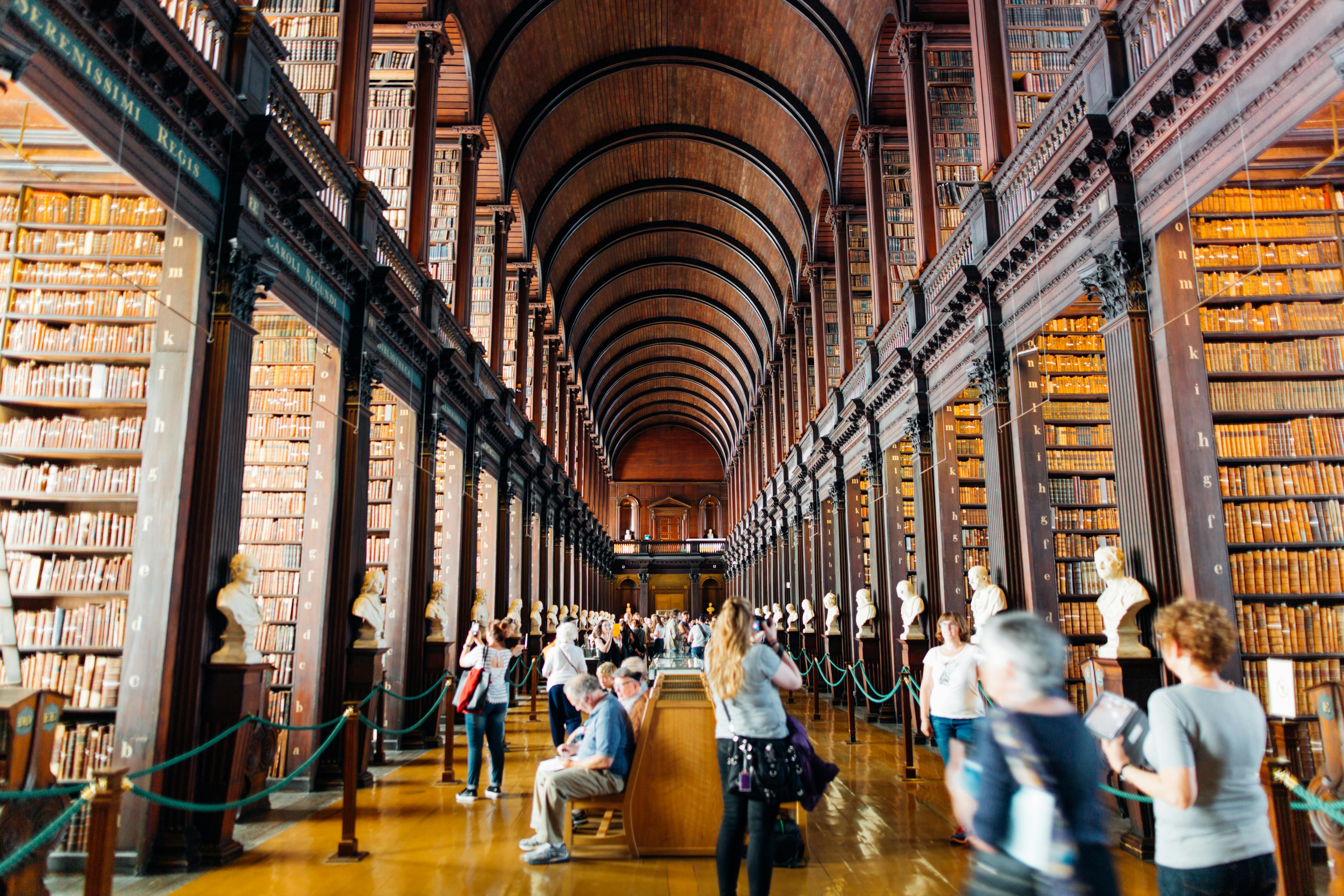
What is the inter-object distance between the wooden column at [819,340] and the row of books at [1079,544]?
7.79m

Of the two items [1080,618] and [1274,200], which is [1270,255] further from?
[1080,618]

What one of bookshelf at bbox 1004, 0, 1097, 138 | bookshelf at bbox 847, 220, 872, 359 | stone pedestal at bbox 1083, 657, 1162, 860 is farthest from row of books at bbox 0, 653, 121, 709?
bookshelf at bbox 847, 220, 872, 359

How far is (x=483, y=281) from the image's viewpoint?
13.0m

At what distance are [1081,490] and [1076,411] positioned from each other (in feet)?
2.39

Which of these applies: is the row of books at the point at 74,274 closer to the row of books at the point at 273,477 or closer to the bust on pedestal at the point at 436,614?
the row of books at the point at 273,477

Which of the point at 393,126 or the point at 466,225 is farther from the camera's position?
the point at 466,225

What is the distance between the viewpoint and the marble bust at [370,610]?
6.57 meters

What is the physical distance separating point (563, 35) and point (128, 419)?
1077 cm

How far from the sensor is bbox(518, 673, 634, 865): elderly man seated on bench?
4098 millimetres

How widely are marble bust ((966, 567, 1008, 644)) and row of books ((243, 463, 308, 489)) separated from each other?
19.2 ft

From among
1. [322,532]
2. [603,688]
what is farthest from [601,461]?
[603,688]

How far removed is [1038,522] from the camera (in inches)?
252

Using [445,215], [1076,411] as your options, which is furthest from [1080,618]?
[445,215]

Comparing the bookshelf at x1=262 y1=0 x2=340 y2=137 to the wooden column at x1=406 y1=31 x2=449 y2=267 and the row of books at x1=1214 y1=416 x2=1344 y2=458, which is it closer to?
the wooden column at x1=406 y1=31 x2=449 y2=267
